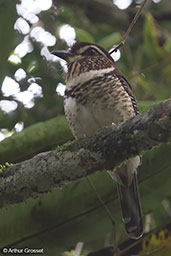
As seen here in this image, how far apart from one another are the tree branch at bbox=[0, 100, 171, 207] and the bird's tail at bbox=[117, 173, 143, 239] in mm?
650

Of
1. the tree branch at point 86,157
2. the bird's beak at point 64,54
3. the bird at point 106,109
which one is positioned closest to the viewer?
the tree branch at point 86,157

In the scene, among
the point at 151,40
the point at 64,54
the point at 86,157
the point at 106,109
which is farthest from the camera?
the point at 151,40

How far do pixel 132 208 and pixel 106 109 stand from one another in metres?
0.63

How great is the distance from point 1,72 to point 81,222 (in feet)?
3.15

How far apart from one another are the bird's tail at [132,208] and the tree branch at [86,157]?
2.13ft

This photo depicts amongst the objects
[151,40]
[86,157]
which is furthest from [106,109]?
[151,40]

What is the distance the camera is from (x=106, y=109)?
9.74 feet

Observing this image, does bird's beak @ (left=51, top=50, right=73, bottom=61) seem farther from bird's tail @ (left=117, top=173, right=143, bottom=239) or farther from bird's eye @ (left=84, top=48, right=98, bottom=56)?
→ bird's tail @ (left=117, top=173, right=143, bottom=239)

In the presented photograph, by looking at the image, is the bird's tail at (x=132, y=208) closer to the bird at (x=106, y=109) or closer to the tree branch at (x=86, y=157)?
the bird at (x=106, y=109)

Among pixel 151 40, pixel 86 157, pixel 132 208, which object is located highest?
pixel 86 157

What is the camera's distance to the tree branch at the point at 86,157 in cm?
220

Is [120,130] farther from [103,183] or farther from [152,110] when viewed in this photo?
[103,183]

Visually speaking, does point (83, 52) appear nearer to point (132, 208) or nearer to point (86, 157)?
point (132, 208)

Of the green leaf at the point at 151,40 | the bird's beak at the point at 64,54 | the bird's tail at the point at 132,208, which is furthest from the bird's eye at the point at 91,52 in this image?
the bird's tail at the point at 132,208
